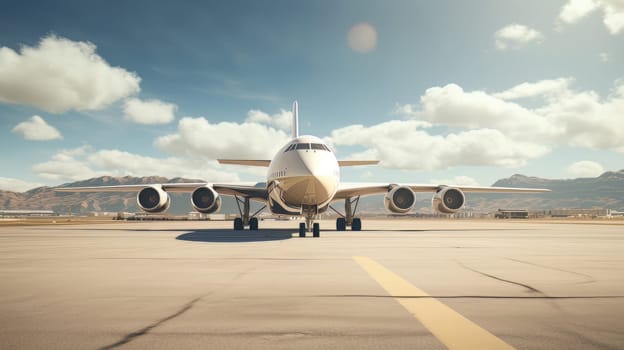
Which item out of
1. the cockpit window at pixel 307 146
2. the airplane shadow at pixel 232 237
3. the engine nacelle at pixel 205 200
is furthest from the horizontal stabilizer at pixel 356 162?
the engine nacelle at pixel 205 200

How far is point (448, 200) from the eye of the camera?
23141mm

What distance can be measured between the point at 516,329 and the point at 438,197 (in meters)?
20.3

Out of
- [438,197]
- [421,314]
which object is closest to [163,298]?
[421,314]

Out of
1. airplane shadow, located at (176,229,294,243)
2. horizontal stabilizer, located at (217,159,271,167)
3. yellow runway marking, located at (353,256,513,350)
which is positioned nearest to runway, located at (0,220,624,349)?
yellow runway marking, located at (353,256,513,350)

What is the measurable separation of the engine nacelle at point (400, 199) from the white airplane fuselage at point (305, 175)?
19.5 feet

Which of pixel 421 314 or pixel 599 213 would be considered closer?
pixel 421 314

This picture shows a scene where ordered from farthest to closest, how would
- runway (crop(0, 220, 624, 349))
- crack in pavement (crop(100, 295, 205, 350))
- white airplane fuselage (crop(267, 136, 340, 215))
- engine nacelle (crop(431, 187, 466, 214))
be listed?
engine nacelle (crop(431, 187, 466, 214)) → white airplane fuselage (crop(267, 136, 340, 215)) → runway (crop(0, 220, 624, 349)) → crack in pavement (crop(100, 295, 205, 350))

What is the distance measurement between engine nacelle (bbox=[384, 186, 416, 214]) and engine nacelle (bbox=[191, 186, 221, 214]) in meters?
9.48

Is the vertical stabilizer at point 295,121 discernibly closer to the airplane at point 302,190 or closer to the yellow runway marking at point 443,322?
the airplane at point 302,190

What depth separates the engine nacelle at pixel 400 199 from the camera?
21703mm

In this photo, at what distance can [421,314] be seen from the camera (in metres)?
3.92

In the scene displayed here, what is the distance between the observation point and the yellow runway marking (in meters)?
3.08

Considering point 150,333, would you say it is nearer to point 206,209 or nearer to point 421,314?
point 421,314

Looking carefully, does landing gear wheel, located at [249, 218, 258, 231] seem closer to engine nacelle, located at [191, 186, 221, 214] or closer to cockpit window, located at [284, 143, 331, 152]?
engine nacelle, located at [191, 186, 221, 214]
